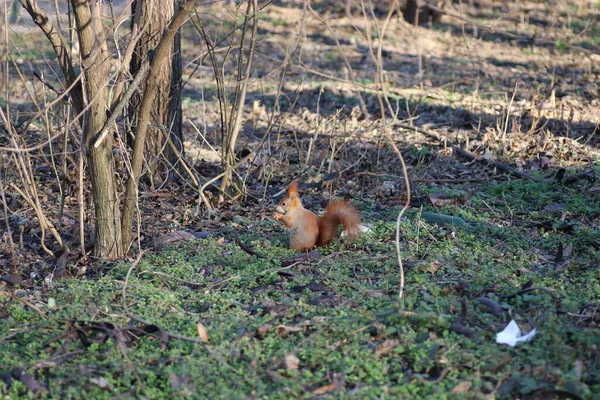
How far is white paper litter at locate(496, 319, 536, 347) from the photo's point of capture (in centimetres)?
377

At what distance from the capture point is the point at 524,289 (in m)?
4.29

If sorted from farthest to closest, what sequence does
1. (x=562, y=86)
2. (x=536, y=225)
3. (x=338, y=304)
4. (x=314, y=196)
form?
(x=562, y=86)
(x=314, y=196)
(x=536, y=225)
(x=338, y=304)

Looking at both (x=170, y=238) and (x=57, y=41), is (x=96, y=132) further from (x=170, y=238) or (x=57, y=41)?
(x=170, y=238)

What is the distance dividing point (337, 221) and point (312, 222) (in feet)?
0.58

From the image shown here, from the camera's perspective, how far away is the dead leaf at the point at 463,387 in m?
3.35

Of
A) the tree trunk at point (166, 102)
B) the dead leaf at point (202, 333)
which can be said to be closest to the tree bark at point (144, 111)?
the tree trunk at point (166, 102)

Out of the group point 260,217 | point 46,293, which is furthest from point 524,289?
point 46,293

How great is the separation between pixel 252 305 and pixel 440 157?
3528 millimetres

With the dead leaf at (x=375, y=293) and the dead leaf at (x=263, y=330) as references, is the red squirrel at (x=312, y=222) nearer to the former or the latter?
the dead leaf at (x=375, y=293)

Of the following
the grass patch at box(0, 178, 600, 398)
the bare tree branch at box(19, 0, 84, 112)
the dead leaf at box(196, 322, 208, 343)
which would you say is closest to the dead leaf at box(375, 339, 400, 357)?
the grass patch at box(0, 178, 600, 398)

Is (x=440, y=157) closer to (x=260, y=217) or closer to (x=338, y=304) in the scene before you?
(x=260, y=217)

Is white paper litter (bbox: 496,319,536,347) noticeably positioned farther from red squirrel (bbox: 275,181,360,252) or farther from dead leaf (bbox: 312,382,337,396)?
red squirrel (bbox: 275,181,360,252)

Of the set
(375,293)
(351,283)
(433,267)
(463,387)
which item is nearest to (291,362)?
(463,387)

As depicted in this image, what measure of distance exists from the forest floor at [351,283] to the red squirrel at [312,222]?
0.34 feet
